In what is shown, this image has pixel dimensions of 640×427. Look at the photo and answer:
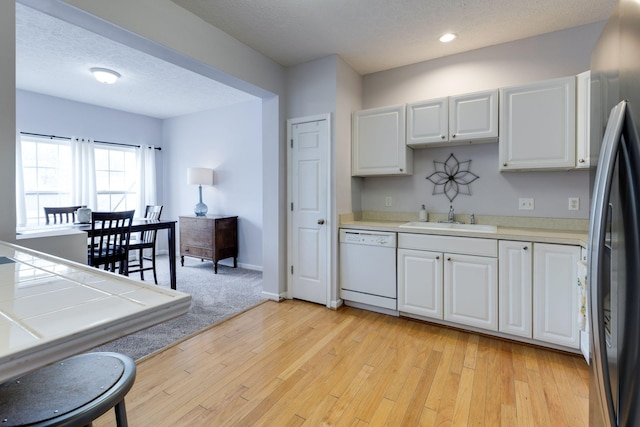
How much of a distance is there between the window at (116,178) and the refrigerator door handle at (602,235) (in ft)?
19.9

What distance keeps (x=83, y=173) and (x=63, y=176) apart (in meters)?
0.25

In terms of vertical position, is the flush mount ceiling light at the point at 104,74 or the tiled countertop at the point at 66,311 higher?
the flush mount ceiling light at the point at 104,74

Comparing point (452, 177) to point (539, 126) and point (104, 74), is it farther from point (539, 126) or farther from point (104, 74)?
point (104, 74)

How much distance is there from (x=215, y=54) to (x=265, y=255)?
6.59 ft

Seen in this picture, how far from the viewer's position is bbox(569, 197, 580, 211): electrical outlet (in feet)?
8.40

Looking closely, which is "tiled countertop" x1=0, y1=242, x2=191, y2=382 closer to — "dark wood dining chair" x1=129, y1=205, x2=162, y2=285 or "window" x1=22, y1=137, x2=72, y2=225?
"dark wood dining chair" x1=129, y1=205, x2=162, y2=285

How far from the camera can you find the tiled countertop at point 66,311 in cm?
50

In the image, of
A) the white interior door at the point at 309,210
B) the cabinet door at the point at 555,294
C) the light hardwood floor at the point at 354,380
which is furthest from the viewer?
the white interior door at the point at 309,210

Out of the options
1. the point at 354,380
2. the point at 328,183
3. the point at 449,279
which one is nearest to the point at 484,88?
the point at 328,183

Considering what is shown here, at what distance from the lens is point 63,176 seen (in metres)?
4.68

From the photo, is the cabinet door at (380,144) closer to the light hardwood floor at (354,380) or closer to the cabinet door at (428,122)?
the cabinet door at (428,122)

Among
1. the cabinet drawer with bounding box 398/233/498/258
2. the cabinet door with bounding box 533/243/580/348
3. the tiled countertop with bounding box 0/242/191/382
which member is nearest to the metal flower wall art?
the cabinet drawer with bounding box 398/233/498/258

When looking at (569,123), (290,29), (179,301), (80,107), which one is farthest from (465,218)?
(80,107)

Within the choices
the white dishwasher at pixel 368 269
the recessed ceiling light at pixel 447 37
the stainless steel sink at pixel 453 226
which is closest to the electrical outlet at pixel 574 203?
the stainless steel sink at pixel 453 226
